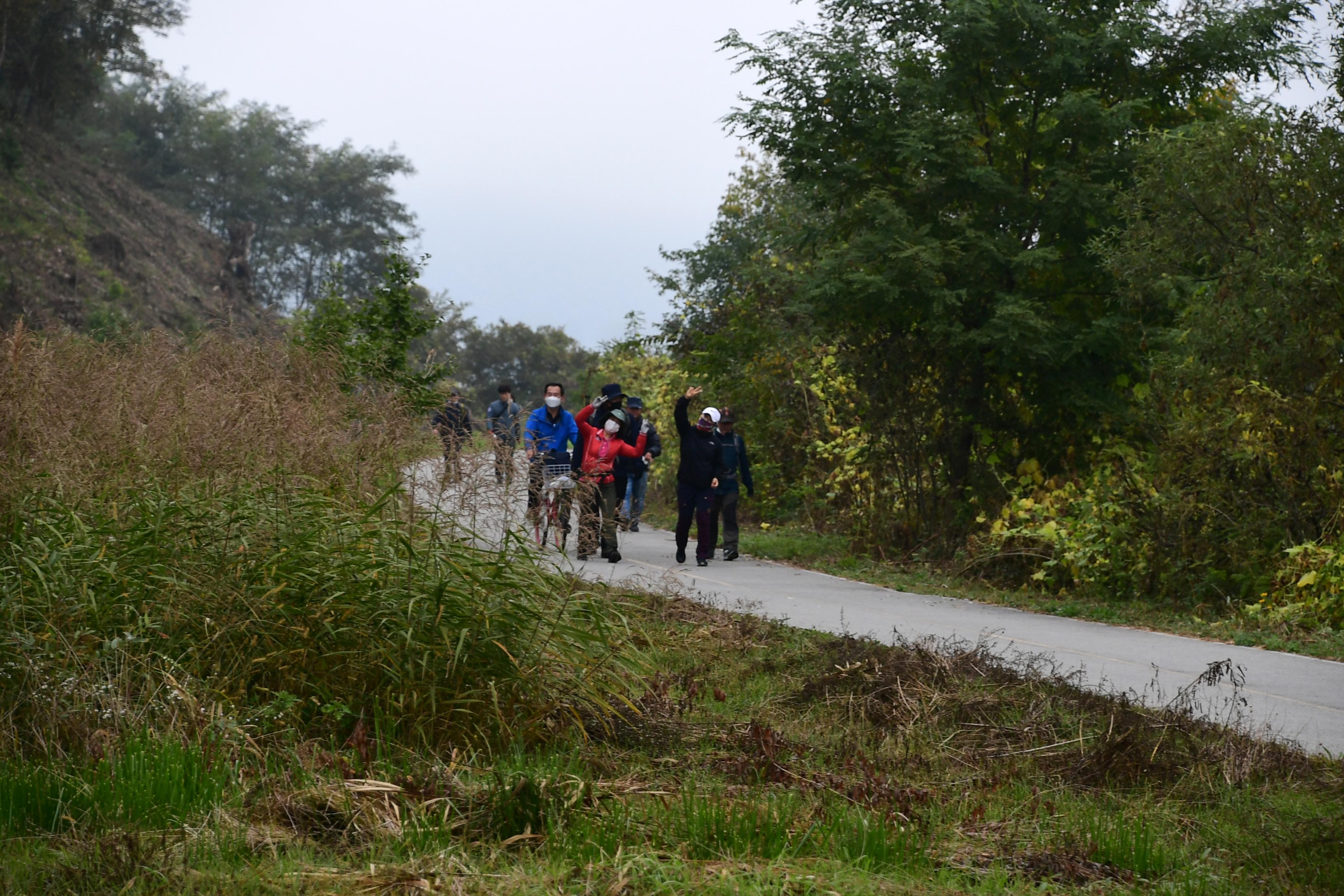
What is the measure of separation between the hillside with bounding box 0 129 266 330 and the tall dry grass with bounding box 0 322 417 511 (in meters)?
34.0

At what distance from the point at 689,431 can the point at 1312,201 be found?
7707mm

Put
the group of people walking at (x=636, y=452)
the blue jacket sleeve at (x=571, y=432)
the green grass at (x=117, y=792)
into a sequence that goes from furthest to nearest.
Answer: the blue jacket sleeve at (x=571, y=432) < the group of people walking at (x=636, y=452) < the green grass at (x=117, y=792)

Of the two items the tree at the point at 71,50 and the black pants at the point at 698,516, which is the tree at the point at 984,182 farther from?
the tree at the point at 71,50

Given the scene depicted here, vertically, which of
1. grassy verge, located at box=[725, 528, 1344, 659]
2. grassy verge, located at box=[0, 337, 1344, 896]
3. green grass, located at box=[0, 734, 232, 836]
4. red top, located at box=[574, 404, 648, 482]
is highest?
red top, located at box=[574, 404, 648, 482]

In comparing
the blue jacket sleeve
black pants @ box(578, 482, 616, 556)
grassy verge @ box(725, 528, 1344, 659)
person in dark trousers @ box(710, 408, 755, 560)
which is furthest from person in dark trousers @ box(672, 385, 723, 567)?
black pants @ box(578, 482, 616, 556)

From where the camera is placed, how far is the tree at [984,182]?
1644 centimetres

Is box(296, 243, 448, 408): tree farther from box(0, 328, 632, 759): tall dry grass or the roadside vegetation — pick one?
box(0, 328, 632, 759): tall dry grass

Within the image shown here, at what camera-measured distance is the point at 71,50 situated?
60.5 meters

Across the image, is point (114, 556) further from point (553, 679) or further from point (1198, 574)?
point (1198, 574)

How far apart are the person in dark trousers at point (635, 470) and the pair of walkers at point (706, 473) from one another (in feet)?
2.38

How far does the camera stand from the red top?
16.2 m

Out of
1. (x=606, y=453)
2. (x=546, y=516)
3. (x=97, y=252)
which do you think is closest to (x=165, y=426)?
(x=546, y=516)

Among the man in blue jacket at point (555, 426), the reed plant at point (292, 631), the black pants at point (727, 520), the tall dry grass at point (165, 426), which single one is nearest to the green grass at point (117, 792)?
the reed plant at point (292, 631)

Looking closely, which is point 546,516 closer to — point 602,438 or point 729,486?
point 602,438
